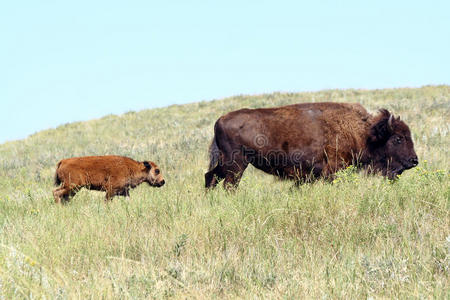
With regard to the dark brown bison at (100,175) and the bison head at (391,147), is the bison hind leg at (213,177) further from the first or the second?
the bison head at (391,147)

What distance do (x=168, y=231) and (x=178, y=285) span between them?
→ 4.08ft

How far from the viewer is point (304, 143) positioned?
25.2 feet

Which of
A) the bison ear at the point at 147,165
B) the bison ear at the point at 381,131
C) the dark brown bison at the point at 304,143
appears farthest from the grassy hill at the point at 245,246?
the bison ear at the point at 147,165

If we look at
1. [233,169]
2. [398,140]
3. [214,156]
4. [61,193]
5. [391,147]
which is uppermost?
[398,140]

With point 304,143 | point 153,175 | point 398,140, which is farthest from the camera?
point 153,175

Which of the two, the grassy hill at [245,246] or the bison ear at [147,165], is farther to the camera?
the bison ear at [147,165]

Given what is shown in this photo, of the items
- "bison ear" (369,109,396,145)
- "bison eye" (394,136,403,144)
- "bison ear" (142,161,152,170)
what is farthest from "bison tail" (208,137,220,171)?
"bison eye" (394,136,403,144)

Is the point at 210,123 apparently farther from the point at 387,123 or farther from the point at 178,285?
the point at 178,285

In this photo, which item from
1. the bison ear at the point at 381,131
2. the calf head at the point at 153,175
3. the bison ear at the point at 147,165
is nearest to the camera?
the bison ear at the point at 381,131

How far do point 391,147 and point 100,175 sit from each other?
5.25 metres

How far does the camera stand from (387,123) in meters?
8.15

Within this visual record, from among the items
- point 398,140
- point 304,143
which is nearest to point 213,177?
point 304,143

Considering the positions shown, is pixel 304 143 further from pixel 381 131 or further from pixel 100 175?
pixel 100 175

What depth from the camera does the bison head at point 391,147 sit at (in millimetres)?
8164
